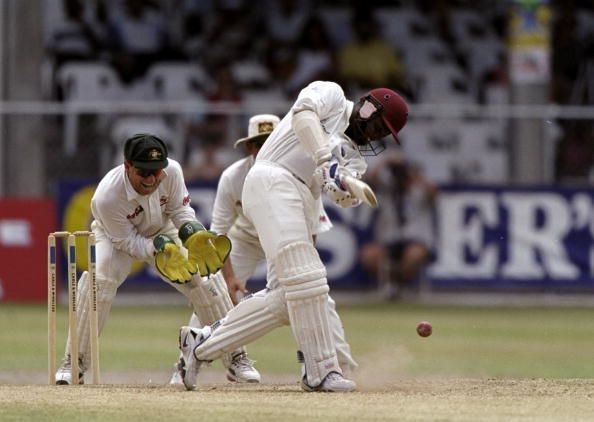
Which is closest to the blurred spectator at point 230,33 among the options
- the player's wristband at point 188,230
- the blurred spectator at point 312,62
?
the blurred spectator at point 312,62

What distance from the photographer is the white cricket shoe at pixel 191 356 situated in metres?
9.48

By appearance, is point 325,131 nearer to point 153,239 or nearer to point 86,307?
point 153,239

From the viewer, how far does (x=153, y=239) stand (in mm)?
10227

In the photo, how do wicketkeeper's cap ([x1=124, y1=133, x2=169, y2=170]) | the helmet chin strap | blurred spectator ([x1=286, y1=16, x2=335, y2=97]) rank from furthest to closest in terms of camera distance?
blurred spectator ([x1=286, y1=16, x2=335, y2=97])
wicketkeeper's cap ([x1=124, y1=133, x2=169, y2=170])
the helmet chin strap

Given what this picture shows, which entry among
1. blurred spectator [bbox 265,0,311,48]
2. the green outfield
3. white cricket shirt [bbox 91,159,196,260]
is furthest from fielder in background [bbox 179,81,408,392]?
blurred spectator [bbox 265,0,311,48]

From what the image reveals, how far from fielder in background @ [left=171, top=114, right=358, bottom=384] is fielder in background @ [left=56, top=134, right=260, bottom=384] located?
478 millimetres

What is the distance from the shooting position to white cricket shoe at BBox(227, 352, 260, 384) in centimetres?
1060

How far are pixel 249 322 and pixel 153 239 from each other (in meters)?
1.24

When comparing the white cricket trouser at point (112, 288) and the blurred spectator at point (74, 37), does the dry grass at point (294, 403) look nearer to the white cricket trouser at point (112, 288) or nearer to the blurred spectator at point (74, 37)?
the white cricket trouser at point (112, 288)

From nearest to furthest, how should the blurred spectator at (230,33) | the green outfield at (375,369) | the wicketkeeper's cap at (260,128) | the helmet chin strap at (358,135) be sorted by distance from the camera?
1. the green outfield at (375,369)
2. the helmet chin strap at (358,135)
3. the wicketkeeper's cap at (260,128)
4. the blurred spectator at (230,33)

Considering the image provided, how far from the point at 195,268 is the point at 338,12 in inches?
485

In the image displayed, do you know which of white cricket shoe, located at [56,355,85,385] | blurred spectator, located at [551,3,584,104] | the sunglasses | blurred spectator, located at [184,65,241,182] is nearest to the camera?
the sunglasses

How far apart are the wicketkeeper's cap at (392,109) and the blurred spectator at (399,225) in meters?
9.29

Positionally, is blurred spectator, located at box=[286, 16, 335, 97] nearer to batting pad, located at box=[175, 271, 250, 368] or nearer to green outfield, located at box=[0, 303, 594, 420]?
green outfield, located at box=[0, 303, 594, 420]
